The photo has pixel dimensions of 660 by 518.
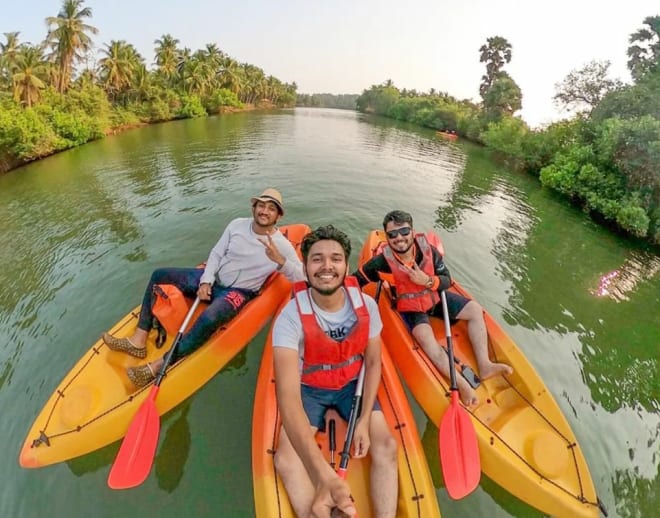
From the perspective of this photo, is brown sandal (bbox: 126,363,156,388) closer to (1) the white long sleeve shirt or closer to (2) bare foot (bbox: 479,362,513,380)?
(1) the white long sleeve shirt

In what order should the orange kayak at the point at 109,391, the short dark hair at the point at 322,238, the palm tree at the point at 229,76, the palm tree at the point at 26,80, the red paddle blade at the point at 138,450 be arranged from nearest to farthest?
the short dark hair at the point at 322,238
the red paddle blade at the point at 138,450
the orange kayak at the point at 109,391
the palm tree at the point at 26,80
the palm tree at the point at 229,76

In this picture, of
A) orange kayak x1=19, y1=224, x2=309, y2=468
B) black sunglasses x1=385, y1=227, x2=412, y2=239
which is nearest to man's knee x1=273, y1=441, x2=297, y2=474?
orange kayak x1=19, y1=224, x2=309, y2=468

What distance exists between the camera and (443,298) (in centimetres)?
376

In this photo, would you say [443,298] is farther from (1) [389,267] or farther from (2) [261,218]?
(2) [261,218]

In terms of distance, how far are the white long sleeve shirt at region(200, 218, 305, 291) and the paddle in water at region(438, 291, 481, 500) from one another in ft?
6.77

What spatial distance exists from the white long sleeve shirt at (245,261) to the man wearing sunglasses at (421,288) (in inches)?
37.4

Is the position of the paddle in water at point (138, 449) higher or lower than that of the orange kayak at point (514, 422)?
lower

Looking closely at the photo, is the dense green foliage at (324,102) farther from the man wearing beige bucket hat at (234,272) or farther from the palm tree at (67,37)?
the man wearing beige bucket hat at (234,272)

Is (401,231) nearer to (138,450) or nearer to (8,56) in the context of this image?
A: (138,450)

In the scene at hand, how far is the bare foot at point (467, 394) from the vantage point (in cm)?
307

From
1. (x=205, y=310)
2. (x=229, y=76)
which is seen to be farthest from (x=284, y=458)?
(x=229, y=76)

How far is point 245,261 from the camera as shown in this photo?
151 inches

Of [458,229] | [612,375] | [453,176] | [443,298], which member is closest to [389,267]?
[443,298]

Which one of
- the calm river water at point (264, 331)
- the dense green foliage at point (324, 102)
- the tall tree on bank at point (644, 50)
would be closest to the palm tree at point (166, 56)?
the calm river water at point (264, 331)
